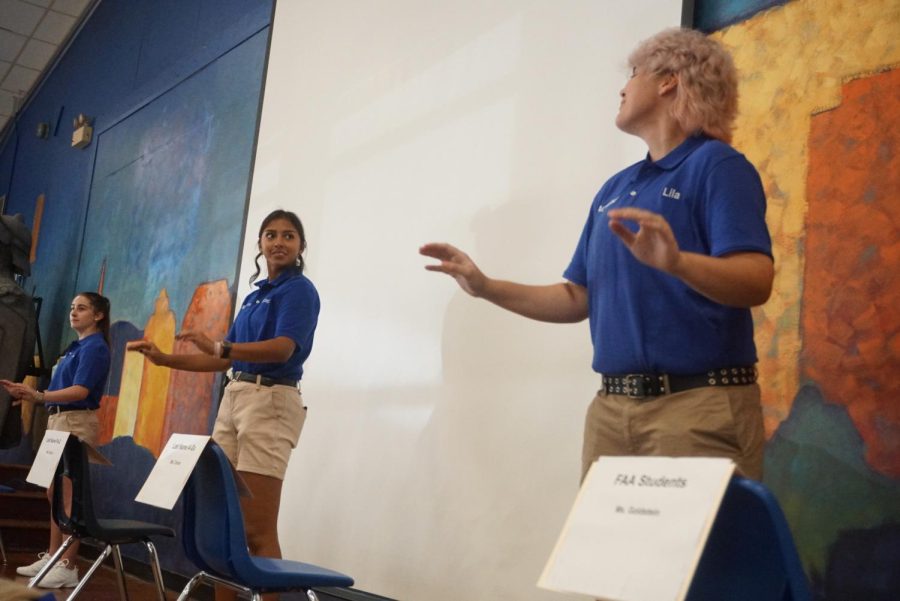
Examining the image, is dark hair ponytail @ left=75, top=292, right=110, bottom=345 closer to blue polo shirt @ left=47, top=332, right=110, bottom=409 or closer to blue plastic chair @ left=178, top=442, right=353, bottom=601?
blue polo shirt @ left=47, top=332, right=110, bottom=409

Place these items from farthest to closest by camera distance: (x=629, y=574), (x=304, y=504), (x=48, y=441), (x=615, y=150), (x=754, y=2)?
(x=304, y=504), (x=48, y=441), (x=615, y=150), (x=754, y=2), (x=629, y=574)

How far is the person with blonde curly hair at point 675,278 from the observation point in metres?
1.36

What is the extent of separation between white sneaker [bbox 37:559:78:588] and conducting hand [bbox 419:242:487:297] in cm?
324

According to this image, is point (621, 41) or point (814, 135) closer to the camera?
point (814, 135)

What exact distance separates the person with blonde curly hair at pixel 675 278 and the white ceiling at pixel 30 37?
748 cm

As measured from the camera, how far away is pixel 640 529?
890mm

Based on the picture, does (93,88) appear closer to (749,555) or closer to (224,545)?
(224,545)

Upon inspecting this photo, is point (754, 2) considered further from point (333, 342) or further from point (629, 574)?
point (333, 342)

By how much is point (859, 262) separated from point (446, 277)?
4.96ft

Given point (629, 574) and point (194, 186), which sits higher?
point (194, 186)

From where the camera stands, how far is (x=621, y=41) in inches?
104

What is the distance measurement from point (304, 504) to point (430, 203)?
1354 millimetres

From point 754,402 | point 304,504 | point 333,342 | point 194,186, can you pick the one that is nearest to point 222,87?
point 194,186

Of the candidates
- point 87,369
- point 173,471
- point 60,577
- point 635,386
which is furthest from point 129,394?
point 635,386
